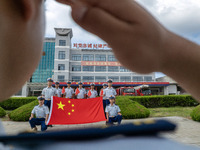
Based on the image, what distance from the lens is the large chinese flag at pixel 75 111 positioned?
5.56 meters

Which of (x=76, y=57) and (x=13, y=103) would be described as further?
(x=76, y=57)

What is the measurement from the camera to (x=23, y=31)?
1.45 feet

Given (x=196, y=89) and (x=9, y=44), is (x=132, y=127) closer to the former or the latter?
(x=196, y=89)

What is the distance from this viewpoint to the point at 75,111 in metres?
5.90

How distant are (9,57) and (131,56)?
355 millimetres

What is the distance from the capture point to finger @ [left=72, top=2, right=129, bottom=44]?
0.36m

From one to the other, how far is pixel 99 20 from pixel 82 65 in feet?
109

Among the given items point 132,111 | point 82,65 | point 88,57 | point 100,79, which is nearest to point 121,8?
point 132,111

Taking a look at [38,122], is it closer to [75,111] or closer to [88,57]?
[75,111]

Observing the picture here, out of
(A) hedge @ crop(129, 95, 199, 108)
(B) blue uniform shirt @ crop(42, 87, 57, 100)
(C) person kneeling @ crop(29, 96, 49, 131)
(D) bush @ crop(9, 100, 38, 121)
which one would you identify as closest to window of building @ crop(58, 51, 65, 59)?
(A) hedge @ crop(129, 95, 199, 108)

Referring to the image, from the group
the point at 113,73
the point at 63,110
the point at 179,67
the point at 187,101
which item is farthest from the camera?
the point at 113,73

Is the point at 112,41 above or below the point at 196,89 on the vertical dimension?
above

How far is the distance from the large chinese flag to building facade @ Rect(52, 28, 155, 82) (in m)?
24.9

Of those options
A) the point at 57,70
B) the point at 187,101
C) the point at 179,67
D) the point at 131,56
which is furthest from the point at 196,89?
the point at 57,70
